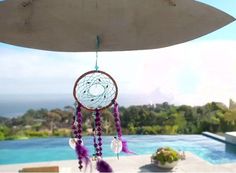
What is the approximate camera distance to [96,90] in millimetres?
1475

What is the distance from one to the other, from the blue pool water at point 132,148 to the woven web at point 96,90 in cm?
627

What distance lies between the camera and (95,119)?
140 centimetres

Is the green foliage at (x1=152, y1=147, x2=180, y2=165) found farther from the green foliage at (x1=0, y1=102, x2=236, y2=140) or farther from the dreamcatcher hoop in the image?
the green foliage at (x1=0, y1=102, x2=236, y2=140)

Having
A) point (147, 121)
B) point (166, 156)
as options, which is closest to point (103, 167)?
point (166, 156)

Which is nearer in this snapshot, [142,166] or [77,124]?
[77,124]

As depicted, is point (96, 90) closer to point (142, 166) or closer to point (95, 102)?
point (95, 102)

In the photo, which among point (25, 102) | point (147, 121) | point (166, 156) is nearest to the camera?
point (166, 156)

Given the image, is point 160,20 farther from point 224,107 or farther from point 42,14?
point 224,107

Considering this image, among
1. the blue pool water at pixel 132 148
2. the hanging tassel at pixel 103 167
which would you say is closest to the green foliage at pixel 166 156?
the blue pool water at pixel 132 148

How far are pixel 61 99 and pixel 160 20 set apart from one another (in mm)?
14585

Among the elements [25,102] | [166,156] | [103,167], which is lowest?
[166,156]

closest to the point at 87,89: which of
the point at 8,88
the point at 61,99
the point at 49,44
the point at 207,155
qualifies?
the point at 49,44

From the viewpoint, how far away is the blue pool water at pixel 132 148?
8.17 m

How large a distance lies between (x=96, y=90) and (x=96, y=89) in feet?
0.05
